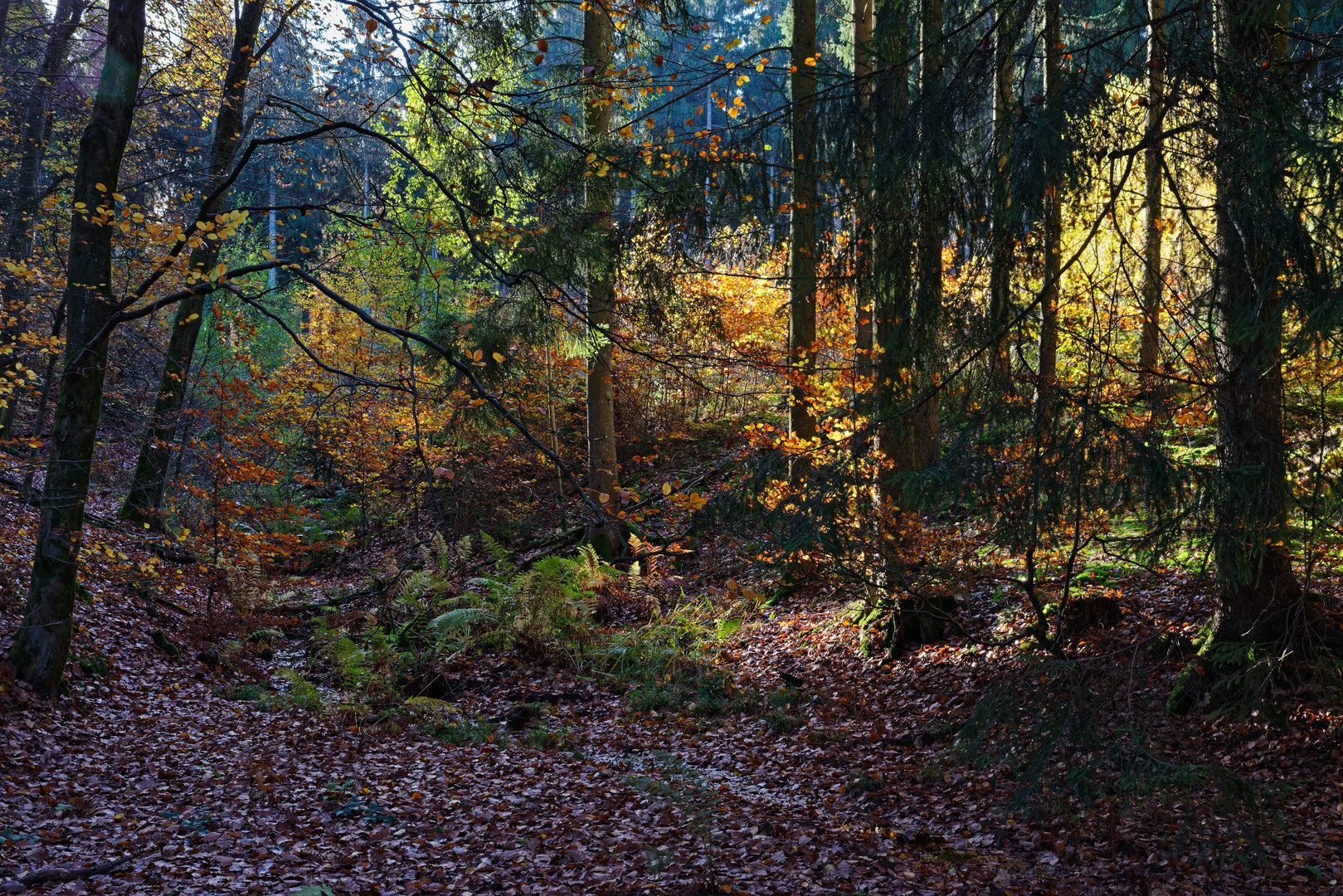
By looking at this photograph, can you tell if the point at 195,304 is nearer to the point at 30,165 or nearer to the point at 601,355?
the point at 30,165

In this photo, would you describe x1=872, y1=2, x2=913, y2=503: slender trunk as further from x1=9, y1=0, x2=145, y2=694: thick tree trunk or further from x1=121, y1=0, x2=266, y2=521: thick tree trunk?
x1=121, y1=0, x2=266, y2=521: thick tree trunk

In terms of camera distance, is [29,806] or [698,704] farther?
[698,704]

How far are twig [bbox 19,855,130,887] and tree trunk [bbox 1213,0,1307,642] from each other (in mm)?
5671

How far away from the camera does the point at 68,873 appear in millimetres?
3744

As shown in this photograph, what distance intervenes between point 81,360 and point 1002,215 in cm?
607

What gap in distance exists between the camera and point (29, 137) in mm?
10773

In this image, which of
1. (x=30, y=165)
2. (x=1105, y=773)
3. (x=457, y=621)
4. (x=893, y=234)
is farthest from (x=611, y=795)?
(x=30, y=165)

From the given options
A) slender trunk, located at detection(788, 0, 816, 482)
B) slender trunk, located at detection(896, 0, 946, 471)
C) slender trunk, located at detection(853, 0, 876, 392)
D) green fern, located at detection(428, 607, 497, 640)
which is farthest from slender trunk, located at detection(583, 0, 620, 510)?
slender trunk, located at detection(896, 0, 946, 471)

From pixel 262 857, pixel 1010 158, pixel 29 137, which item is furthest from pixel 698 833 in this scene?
pixel 29 137

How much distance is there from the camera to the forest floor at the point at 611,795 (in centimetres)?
413

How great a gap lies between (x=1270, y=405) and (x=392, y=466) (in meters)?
15.4

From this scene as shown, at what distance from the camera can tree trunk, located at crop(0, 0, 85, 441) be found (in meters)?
9.04

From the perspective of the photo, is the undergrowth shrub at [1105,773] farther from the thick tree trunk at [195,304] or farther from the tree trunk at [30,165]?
the tree trunk at [30,165]

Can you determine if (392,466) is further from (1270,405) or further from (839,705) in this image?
(1270,405)
